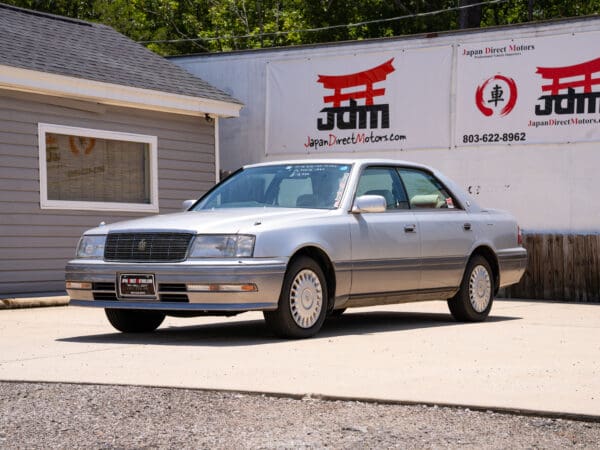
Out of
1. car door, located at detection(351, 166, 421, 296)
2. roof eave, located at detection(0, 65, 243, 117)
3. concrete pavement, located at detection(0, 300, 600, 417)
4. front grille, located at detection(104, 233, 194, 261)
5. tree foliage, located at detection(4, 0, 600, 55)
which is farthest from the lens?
tree foliage, located at detection(4, 0, 600, 55)

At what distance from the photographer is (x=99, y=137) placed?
16234 millimetres

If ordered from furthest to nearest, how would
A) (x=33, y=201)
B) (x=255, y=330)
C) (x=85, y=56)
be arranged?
(x=85, y=56) → (x=33, y=201) → (x=255, y=330)

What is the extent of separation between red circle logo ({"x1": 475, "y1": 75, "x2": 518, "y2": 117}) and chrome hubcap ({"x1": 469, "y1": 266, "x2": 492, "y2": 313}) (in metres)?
5.82

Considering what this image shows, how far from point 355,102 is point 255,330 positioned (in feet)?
27.7

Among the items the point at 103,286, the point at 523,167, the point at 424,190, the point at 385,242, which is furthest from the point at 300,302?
the point at 523,167

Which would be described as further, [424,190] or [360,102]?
[360,102]

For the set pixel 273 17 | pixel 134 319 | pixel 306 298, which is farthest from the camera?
pixel 273 17

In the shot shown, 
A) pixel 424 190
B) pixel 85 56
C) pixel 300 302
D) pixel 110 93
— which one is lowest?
pixel 300 302

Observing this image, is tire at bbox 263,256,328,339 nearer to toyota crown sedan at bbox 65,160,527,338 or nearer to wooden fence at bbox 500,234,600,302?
toyota crown sedan at bbox 65,160,527,338

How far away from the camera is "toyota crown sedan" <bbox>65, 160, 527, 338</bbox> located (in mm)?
8750

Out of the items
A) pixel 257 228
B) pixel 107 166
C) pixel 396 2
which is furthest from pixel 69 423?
pixel 396 2

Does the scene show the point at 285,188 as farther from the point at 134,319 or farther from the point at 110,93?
the point at 110,93

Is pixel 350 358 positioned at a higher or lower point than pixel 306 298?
lower

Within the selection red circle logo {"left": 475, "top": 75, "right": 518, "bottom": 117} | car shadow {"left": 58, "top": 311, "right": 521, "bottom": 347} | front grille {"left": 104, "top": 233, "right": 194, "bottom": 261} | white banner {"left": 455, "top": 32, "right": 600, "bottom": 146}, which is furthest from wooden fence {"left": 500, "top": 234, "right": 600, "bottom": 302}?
front grille {"left": 104, "top": 233, "right": 194, "bottom": 261}
